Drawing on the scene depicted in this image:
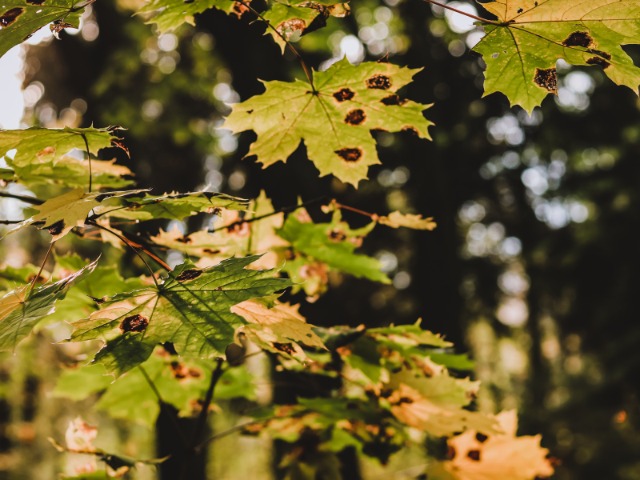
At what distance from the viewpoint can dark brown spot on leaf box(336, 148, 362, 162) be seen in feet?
5.08

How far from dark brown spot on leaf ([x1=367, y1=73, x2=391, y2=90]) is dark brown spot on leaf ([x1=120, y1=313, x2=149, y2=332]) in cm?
89

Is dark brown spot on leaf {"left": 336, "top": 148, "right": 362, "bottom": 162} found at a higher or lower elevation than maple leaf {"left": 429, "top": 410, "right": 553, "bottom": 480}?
higher

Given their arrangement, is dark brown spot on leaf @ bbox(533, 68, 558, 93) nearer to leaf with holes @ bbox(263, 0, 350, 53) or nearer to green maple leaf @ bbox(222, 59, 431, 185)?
green maple leaf @ bbox(222, 59, 431, 185)

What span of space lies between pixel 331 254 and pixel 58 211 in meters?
0.98

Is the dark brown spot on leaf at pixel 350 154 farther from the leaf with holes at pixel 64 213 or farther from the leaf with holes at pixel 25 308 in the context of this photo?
the leaf with holes at pixel 25 308

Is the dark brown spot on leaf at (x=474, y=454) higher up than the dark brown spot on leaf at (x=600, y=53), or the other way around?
the dark brown spot on leaf at (x=600, y=53)

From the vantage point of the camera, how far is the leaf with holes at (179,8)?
149 centimetres

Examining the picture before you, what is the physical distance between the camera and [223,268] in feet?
3.56

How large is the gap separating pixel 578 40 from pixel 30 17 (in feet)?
4.38

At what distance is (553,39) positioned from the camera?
4.08ft

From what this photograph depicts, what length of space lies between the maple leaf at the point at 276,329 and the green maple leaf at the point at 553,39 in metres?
0.78

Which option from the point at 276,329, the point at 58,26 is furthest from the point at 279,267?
the point at 58,26

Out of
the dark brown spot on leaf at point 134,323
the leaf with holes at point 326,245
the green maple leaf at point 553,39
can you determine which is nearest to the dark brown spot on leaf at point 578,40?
the green maple leaf at point 553,39

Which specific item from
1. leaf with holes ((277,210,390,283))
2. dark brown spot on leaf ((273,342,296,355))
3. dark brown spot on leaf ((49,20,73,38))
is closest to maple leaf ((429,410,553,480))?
leaf with holes ((277,210,390,283))
